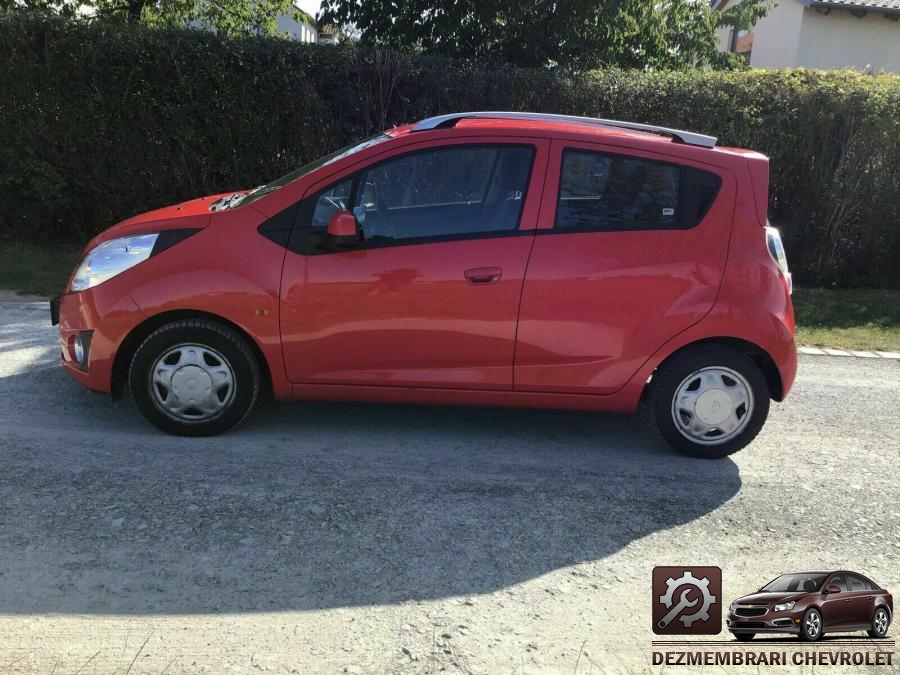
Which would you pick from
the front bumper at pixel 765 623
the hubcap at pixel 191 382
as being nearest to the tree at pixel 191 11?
the hubcap at pixel 191 382

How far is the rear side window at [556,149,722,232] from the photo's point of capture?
4.46m

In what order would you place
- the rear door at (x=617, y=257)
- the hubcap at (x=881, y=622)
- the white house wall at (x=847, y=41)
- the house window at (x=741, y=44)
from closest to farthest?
1. the hubcap at (x=881, y=622)
2. the rear door at (x=617, y=257)
3. the white house wall at (x=847, y=41)
4. the house window at (x=741, y=44)

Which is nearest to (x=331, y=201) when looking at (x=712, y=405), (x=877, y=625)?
(x=712, y=405)

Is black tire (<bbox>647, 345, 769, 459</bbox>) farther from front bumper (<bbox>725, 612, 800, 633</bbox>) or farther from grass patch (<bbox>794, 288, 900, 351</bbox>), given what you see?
grass patch (<bbox>794, 288, 900, 351</bbox>)

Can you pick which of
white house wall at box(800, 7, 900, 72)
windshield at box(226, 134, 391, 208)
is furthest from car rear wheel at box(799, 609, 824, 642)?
white house wall at box(800, 7, 900, 72)

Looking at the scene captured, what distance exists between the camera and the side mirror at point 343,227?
4.29 m

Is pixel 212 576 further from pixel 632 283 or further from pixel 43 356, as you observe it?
pixel 43 356

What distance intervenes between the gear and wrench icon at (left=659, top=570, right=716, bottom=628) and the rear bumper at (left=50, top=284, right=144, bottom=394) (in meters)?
3.05

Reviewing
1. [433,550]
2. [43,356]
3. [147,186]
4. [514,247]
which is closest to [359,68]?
[147,186]

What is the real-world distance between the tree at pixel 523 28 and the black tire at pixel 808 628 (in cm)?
954

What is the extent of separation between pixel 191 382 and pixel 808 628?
3271mm

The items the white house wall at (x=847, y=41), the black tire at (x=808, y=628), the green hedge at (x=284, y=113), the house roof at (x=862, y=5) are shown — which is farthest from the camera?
the white house wall at (x=847, y=41)

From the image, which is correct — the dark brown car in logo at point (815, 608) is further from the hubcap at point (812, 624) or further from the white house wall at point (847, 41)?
the white house wall at point (847, 41)

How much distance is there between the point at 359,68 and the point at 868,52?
706 inches
